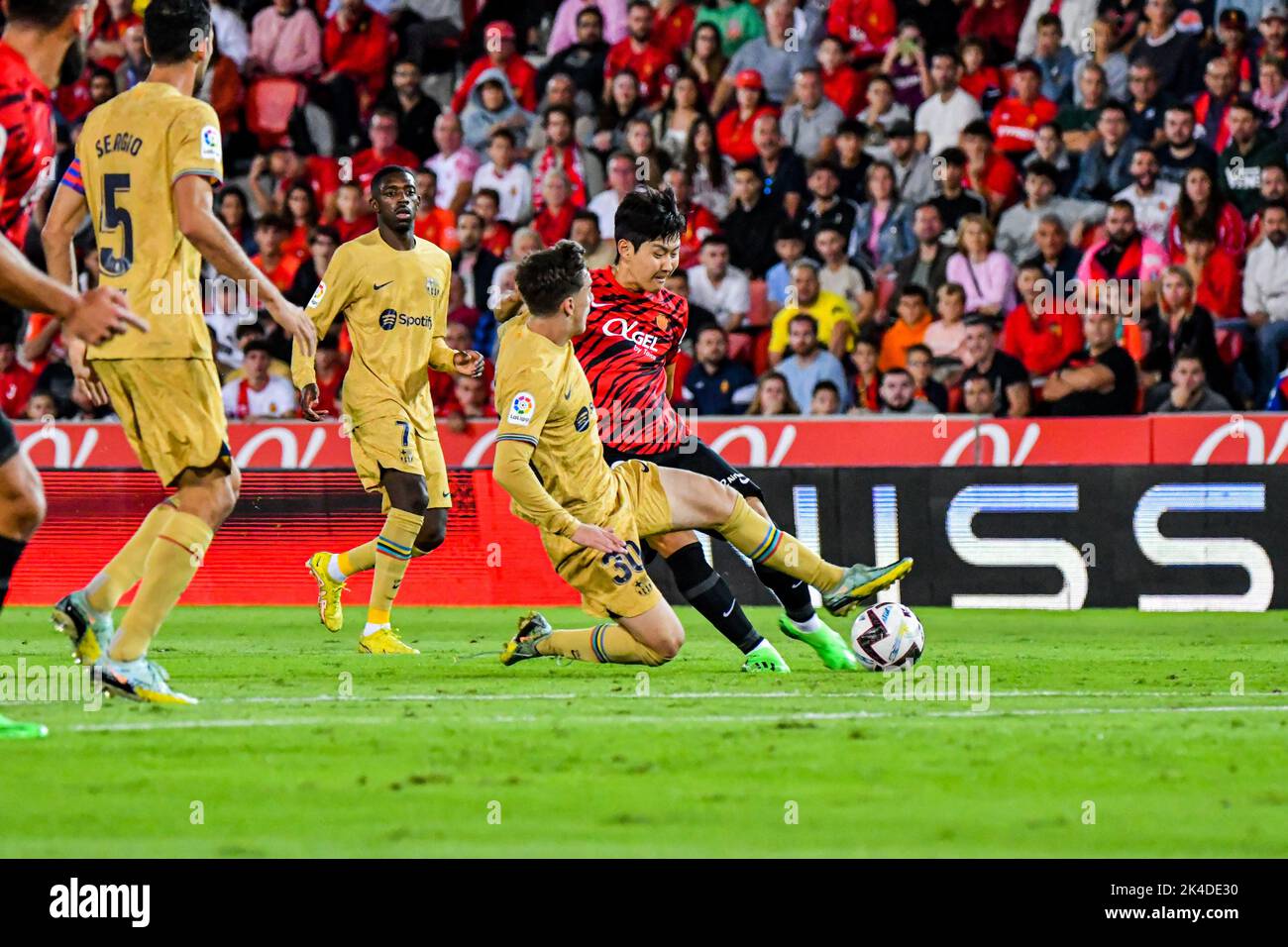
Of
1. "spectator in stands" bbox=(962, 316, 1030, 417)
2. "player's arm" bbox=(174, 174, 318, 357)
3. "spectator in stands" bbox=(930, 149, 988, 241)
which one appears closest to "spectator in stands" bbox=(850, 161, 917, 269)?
"spectator in stands" bbox=(930, 149, 988, 241)

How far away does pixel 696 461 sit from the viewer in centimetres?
916

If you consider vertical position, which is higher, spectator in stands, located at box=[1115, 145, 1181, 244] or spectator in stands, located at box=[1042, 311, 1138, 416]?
spectator in stands, located at box=[1115, 145, 1181, 244]

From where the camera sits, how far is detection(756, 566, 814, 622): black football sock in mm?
8992

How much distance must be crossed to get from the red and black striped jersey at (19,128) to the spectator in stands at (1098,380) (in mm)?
9590

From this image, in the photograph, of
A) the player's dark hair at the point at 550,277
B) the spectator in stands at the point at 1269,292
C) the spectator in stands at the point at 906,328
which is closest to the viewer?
the player's dark hair at the point at 550,277

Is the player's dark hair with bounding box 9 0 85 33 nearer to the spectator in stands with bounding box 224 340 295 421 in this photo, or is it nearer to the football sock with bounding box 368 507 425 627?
the football sock with bounding box 368 507 425 627

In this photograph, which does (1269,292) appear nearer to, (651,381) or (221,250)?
(651,381)

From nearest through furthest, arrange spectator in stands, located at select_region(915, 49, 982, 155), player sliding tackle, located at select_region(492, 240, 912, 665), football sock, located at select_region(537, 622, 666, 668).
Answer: player sliding tackle, located at select_region(492, 240, 912, 665) → football sock, located at select_region(537, 622, 666, 668) → spectator in stands, located at select_region(915, 49, 982, 155)

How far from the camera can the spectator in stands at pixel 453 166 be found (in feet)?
60.1

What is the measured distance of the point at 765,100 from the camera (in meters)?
17.9

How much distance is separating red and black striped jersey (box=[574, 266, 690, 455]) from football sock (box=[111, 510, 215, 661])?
2.45 m

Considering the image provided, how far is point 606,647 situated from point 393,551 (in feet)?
8.59

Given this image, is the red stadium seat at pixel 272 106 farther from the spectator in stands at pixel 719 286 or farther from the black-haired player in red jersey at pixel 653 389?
the black-haired player in red jersey at pixel 653 389

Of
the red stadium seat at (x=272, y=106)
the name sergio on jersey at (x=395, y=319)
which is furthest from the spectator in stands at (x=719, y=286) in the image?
the name sergio on jersey at (x=395, y=319)
